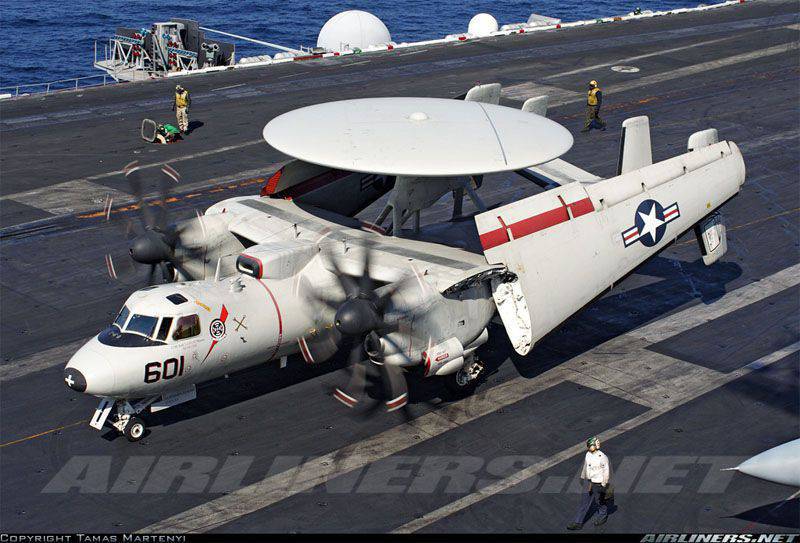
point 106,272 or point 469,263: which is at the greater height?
point 469,263

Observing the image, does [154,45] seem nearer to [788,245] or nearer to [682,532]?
[788,245]

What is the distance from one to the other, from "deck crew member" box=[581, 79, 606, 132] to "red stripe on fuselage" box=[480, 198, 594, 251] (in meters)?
25.8

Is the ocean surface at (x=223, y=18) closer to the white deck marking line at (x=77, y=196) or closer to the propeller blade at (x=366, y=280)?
the white deck marking line at (x=77, y=196)

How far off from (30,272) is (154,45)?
43.5 meters

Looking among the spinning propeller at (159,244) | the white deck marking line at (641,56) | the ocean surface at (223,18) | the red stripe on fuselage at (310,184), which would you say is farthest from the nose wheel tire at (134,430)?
the ocean surface at (223,18)

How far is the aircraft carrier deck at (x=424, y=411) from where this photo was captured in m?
25.0

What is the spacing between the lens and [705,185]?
34.7 meters

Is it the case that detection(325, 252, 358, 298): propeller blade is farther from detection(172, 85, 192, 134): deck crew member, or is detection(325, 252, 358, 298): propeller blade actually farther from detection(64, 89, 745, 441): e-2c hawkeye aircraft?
detection(172, 85, 192, 134): deck crew member

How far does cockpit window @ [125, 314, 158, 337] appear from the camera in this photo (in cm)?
2664

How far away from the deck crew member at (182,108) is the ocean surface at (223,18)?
46.3 metres

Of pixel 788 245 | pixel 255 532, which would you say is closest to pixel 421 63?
pixel 788 245

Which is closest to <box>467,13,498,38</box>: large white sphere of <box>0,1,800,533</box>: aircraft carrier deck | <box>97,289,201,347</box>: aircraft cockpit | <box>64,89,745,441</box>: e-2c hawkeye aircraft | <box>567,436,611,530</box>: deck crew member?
<box>0,1,800,533</box>: aircraft carrier deck

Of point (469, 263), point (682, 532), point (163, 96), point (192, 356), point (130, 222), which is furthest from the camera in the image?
point (163, 96)

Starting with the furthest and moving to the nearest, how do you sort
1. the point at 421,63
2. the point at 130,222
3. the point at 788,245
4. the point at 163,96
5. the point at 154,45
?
the point at 154,45, the point at 421,63, the point at 163,96, the point at 788,245, the point at 130,222
